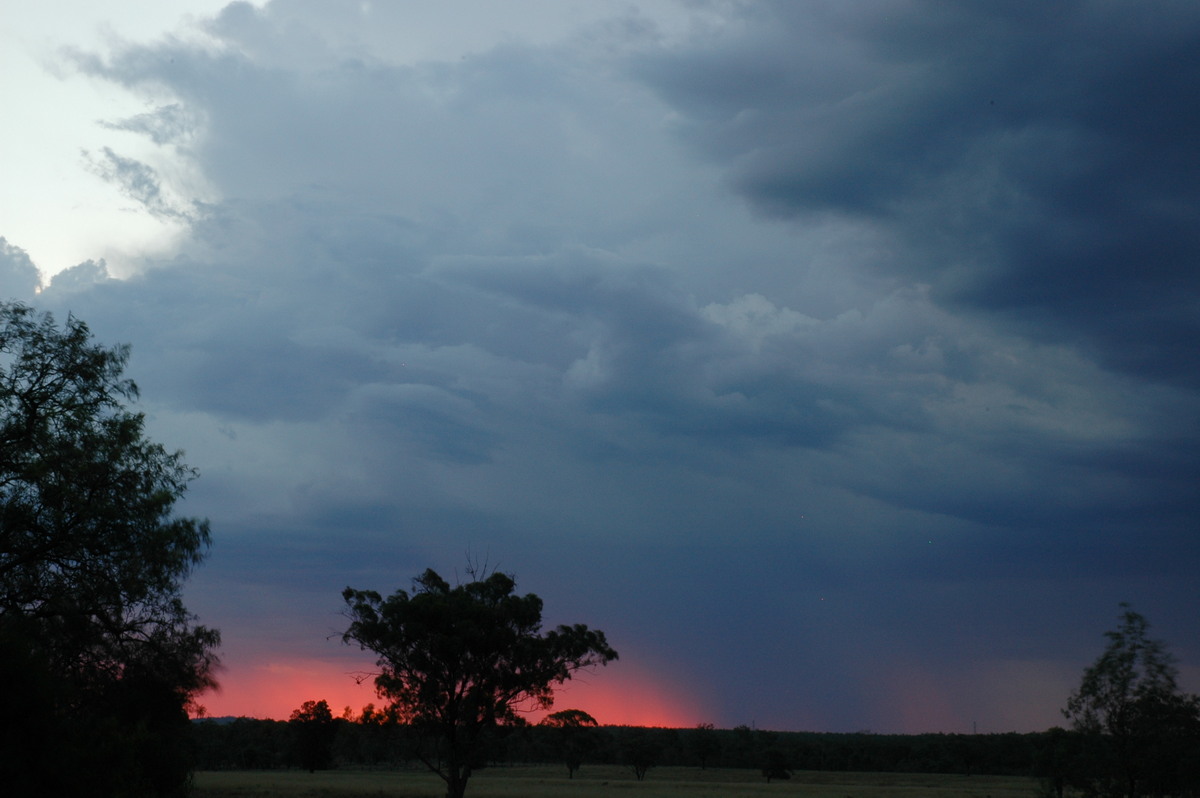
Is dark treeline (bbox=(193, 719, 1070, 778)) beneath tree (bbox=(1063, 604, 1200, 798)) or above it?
beneath

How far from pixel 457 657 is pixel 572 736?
8478cm

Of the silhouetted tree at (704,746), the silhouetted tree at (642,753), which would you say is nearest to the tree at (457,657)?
the silhouetted tree at (642,753)

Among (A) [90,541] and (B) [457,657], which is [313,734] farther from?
(A) [90,541]

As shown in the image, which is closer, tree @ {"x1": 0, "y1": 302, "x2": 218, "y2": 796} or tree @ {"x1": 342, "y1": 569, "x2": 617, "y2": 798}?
tree @ {"x1": 0, "y1": 302, "x2": 218, "y2": 796}

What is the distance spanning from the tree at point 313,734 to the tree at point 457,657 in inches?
3376

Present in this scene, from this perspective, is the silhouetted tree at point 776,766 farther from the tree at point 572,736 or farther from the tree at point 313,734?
the tree at point 313,734

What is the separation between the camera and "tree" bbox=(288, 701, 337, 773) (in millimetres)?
128125

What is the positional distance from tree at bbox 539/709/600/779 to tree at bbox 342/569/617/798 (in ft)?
10.8

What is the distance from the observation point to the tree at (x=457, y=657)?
4950 cm

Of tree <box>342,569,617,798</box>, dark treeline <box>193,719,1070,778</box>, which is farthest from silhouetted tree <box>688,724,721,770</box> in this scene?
tree <box>342,569,617,798</box>

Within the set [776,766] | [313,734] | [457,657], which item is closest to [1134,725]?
[457,657]

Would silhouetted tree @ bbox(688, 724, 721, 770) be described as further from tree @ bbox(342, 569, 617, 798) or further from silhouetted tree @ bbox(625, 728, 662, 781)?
tree @ bbox(342, 569, 617, 798)

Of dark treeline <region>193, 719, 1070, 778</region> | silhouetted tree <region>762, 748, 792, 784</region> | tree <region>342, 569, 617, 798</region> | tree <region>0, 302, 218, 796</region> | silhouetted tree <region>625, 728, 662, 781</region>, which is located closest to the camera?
tree <region>0, 302, 218, 796</region>

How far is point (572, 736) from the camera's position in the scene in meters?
127
